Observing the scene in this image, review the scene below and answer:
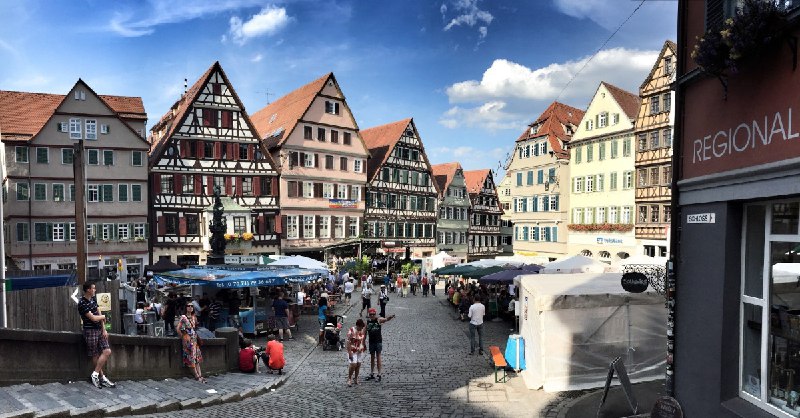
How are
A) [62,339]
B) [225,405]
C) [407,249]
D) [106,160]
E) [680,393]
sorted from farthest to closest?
[407,249] < [106,160] < [225,405] < [62,339] < [680,393]

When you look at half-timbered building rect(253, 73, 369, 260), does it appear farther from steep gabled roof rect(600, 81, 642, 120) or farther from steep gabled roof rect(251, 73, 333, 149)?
steep gabled roof rect(600, 81, 642, 120)

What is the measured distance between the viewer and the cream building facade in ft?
129

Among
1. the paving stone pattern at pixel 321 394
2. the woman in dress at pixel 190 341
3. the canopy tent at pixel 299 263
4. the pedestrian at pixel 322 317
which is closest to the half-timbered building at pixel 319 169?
the canopy tent at pixel 299 263

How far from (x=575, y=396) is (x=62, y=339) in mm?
9047

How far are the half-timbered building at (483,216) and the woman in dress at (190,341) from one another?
152 feet

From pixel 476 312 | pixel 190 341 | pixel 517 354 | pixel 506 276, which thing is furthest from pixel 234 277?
pixel 506 276

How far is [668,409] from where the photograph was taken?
23.6 ft

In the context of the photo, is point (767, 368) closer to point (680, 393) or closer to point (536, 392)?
point (680, 393)

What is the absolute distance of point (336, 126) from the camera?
44.8 metres

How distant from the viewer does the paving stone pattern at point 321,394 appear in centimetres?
856

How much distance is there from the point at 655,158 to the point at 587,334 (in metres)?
28.4

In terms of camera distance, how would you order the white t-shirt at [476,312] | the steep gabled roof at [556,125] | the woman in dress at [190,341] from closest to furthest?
the woman in dress at [190,341] → the white t-shirt at [476,312] → the steep gabled roof at [556,125]

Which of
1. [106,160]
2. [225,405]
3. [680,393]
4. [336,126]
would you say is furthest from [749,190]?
[336,126]

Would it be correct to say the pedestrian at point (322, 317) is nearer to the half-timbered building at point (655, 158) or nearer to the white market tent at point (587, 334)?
the white market tent at point (587, 334)
